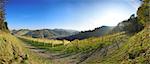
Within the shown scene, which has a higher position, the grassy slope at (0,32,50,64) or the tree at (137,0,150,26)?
the tree at (137,0,150,26)

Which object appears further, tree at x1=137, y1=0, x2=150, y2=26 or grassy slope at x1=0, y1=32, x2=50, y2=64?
tree at x1=137, y1=0, x2=150, y2=26

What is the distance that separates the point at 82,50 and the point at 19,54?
5878cm

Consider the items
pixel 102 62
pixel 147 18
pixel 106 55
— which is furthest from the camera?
pixel 147 18

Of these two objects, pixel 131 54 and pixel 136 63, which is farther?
pixel 131 54

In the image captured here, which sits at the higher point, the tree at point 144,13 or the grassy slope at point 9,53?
the tree at point 144,13

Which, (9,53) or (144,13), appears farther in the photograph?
(144,13)

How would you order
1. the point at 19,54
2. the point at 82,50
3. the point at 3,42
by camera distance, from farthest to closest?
the point at 82,50 < the point at 19,54 < the point at 3,42

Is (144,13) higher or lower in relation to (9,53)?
higher

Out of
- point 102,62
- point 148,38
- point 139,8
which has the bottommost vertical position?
point 102,62

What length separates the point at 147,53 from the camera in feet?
184

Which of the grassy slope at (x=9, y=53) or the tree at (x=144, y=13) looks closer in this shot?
the grassy slope at (x=9, y=53)

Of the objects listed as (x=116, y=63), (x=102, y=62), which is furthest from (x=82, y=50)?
(x=116, y=63)

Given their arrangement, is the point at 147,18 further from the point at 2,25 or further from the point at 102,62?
the point at 2,25

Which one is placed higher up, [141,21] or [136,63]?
[141,21]
